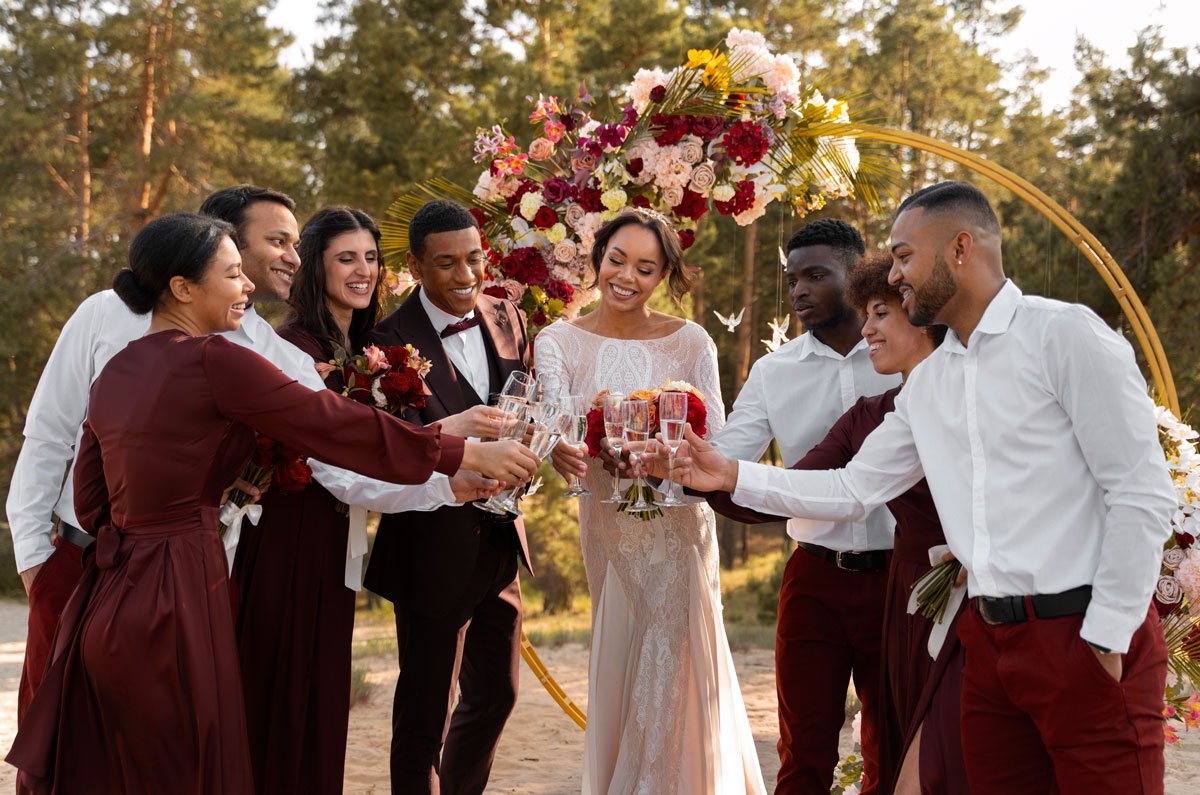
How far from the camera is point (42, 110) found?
21.6 m

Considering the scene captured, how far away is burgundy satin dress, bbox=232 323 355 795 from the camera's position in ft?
15.4

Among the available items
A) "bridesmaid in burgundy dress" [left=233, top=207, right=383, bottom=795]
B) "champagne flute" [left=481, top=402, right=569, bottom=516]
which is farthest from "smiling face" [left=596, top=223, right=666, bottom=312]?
"bridesmaid in burgundy dress" [left=233, top=207, right=383, bottom=795]

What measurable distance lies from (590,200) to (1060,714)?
13.0ft

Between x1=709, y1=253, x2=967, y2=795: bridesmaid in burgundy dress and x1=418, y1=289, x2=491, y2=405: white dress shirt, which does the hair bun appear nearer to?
x1=418, y1=289, x2=491, y2=405: white dress shirt

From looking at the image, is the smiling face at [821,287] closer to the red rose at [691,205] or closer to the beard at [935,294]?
the red rose at [691,205]

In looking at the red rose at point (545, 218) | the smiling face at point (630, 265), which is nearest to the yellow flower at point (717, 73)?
the red rose at point (545, 218)

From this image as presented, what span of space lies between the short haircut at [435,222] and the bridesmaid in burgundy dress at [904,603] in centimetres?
172

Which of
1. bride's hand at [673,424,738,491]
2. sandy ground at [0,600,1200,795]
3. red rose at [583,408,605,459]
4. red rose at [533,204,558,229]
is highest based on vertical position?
red rose at [533,204,558,229]

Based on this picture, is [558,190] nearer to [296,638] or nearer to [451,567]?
[451,567]

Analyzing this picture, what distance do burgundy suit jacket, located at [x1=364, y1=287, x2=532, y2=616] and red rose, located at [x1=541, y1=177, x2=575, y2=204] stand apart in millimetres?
1399

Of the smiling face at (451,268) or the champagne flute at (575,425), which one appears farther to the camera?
the smiling face at (451,268)

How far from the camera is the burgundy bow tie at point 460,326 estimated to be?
5441 millimetres


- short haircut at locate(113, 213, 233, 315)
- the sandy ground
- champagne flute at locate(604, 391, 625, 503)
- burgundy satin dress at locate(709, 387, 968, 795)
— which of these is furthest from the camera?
the sandy ground

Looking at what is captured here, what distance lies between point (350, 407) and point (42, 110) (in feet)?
67.0
